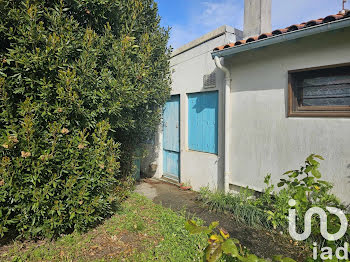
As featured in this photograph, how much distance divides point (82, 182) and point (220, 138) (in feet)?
9.96

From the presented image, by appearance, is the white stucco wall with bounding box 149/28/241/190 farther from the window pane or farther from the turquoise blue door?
the window pane

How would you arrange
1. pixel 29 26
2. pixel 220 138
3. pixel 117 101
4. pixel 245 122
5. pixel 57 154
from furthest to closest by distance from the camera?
1. pixel 220 138
2. pixel 245 122
3. pixel 117 101
4. pixel 57 154
5. pixel 29 26

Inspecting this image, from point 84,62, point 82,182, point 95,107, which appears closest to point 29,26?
point 84,62

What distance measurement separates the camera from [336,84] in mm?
3312

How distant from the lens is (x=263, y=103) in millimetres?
4066

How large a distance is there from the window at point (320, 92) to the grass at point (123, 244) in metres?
2.66

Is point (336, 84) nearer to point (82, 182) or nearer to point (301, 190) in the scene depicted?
point (301, 190)

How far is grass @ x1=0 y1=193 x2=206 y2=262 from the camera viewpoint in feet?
9.23

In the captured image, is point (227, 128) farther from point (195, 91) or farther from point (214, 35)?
point (214, 35)

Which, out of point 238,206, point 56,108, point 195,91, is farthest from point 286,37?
point 56,108

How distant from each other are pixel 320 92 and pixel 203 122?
8.39 ft

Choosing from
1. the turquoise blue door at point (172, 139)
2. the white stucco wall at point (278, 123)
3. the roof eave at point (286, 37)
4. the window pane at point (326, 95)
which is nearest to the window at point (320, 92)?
the window pane at point (326, 95)

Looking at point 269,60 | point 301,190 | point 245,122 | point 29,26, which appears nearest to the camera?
point 301,190

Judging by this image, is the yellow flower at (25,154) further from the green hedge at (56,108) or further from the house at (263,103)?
the house at (263,103)
